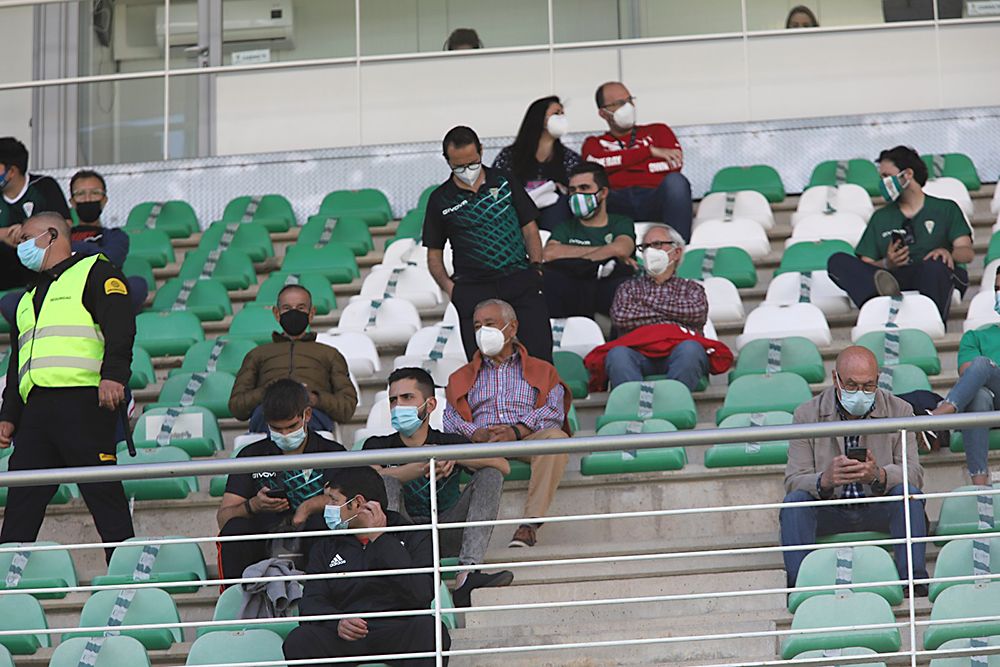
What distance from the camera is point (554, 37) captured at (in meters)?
11.6

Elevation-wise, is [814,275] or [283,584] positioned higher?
[814,275]

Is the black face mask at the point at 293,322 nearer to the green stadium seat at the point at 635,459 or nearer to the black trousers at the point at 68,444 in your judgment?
the black trousers at the point at 68,444

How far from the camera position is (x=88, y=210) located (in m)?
9.20

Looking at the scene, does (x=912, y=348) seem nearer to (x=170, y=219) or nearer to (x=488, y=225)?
(x=488, y=225)

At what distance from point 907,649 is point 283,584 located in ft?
6.56

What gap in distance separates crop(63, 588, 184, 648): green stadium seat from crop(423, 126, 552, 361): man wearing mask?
1.99m

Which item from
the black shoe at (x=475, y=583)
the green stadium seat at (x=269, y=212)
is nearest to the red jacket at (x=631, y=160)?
the green stadium seat at (x=269, y=212)

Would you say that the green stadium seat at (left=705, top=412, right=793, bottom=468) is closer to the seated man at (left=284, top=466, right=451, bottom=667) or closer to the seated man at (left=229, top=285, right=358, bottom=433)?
the seated man at (left=284, top=466, right=451, bottom=667)

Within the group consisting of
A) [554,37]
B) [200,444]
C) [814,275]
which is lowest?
[200,444]

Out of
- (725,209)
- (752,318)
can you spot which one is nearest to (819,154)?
(725,209)

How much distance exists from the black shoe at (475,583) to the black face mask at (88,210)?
12.4 feet

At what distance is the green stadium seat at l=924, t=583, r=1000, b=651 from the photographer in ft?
18.4

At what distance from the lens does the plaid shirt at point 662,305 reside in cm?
794

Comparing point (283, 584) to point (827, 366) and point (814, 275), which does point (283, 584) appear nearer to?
point (827, 366)
